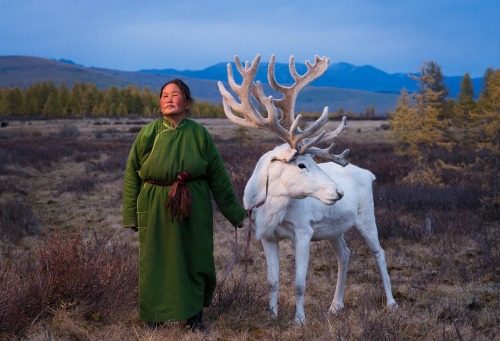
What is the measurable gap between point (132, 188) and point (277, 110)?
138 centimetres

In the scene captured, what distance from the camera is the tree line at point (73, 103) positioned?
80875 mm

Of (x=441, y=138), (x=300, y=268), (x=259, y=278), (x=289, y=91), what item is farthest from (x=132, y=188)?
(x=441, y=138)

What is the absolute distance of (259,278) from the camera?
602cm

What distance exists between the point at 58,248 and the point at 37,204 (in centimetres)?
760

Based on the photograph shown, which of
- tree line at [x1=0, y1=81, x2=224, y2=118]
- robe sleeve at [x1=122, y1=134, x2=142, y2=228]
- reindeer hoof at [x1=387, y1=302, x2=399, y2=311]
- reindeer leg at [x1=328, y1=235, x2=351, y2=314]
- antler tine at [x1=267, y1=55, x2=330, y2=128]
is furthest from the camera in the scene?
tree line at [x1=0, y1=81, x2=224, y2=118]

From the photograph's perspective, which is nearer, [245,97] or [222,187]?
[222,187]

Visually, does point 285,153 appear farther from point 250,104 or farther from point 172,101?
point 172,101

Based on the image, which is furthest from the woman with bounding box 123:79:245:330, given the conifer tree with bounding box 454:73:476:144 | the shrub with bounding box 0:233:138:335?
the conifer tree with bounding box 454:73:476:144

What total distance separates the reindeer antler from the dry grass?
1.28 meters

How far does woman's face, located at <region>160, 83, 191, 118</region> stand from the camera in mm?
3877

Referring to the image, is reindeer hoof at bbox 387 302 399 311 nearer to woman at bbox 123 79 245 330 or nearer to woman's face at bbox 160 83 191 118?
woman at bbox 123 79 245 330

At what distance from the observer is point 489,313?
4711mm

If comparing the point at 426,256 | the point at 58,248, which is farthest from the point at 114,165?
the point at 58,248

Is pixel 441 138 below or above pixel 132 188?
below
